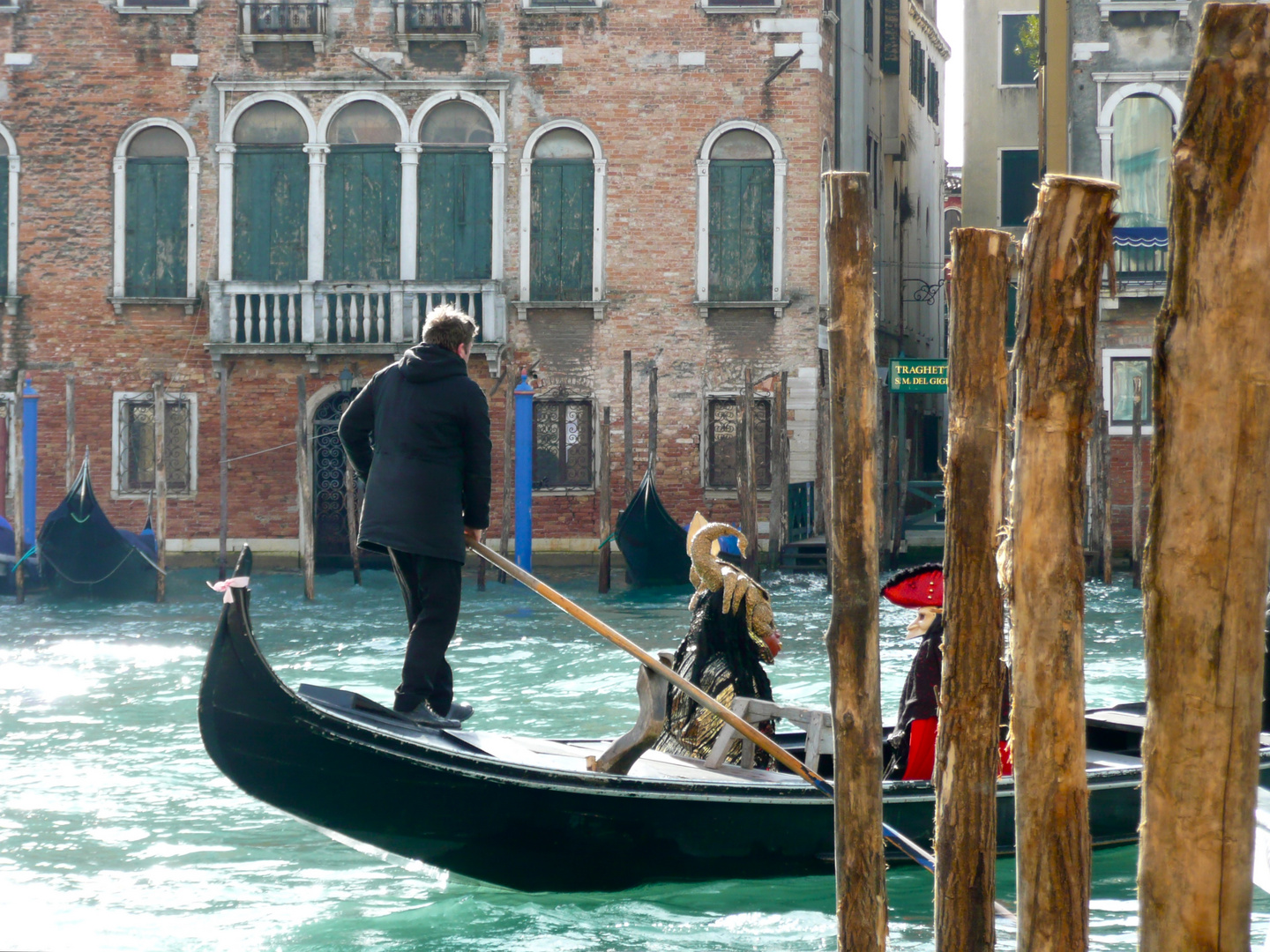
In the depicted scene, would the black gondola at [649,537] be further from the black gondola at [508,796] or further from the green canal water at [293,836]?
the black gondola at [508,796]

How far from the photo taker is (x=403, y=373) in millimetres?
4285

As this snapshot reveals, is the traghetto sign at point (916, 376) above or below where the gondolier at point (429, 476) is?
above

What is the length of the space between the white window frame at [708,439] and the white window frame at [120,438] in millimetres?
4390

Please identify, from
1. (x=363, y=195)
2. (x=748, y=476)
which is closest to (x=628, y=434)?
(x=748, y=476)

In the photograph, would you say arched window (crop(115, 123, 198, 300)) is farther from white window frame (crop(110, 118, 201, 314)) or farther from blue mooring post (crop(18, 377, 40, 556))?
blue mooring post (crop(18, 377, 40, 556))

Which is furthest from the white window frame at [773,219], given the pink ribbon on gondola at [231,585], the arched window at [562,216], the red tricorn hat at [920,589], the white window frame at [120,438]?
the pink ribbon on gondola at [231,585]

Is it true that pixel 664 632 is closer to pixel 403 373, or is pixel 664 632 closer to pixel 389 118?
pixel 389 118

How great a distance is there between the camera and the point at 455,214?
43.7ft

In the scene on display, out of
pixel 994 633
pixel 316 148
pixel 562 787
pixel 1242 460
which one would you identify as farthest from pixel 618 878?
pixel 316 148

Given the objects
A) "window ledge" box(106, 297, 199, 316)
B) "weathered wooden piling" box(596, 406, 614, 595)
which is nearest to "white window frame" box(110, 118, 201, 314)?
"window ledge" box(106, 297, 199, 316)

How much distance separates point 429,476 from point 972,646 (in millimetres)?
1771

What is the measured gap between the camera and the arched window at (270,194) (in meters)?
13.3

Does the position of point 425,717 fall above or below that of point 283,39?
below

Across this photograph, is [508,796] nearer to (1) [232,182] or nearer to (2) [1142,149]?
(1) [232,182]
